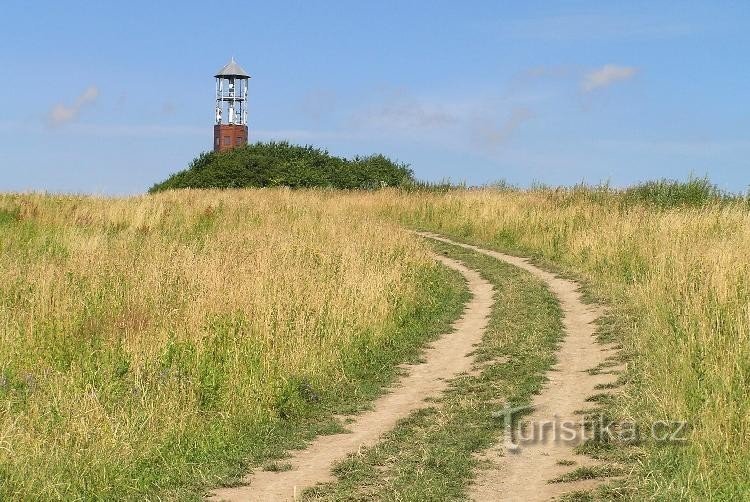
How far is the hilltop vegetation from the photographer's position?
2490 inches

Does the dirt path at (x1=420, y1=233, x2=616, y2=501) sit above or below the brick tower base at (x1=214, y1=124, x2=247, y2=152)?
below

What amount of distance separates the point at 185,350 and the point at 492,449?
4.14m

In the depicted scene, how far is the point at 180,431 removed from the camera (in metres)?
8.07

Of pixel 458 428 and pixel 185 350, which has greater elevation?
pixel 185 350

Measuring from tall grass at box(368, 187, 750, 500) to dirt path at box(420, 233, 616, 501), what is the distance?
0.52 meters

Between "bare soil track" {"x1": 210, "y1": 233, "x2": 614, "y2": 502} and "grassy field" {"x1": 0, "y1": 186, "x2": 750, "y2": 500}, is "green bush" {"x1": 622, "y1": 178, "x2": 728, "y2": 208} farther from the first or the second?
"bare soil track" {"x1": 210, "y1": 233, "x2": 614, "y2": 502}

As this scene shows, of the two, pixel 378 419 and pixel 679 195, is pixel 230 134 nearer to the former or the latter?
pixel 679 195

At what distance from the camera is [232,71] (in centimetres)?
7662

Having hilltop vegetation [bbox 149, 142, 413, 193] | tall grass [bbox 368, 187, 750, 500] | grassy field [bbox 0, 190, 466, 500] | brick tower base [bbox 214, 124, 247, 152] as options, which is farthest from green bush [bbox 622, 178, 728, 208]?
brick tower base [bbox 214, 124, 247, 152]

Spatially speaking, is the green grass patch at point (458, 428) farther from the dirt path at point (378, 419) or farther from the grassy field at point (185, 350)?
the grassy field at point (185, 350)

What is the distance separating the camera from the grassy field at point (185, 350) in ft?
24.0

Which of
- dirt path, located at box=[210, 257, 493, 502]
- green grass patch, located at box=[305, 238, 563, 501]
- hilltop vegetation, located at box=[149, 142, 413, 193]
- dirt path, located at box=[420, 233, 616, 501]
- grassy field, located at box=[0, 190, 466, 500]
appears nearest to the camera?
dirt path, located at box=[420, 233, 616, 501]

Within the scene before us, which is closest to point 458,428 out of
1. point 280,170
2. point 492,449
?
point 492,449

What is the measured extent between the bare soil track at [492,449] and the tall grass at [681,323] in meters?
0.60
